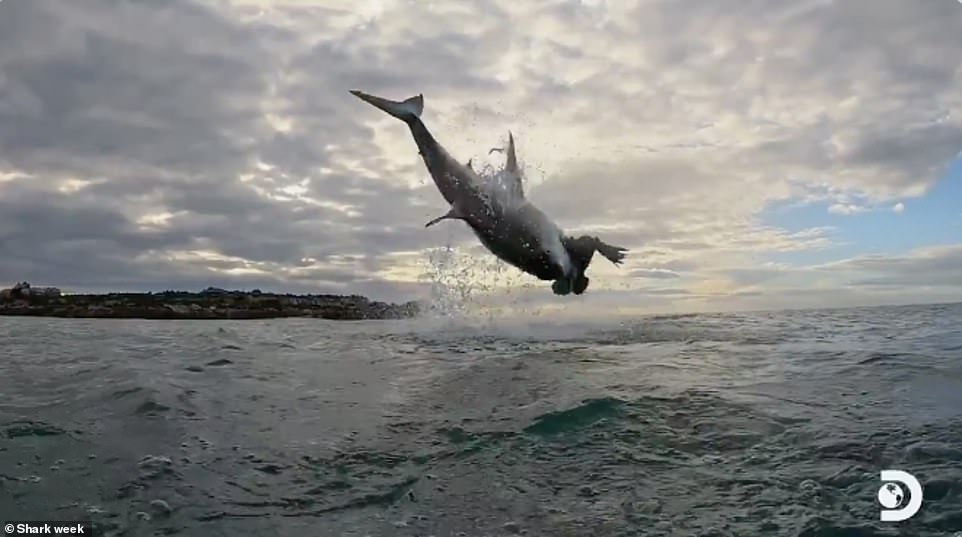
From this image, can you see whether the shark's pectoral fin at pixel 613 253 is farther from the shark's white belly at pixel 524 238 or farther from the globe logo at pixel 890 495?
the globe logo at pixel 890 495

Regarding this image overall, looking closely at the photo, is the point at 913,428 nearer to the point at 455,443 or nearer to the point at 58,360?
the point at 455,443

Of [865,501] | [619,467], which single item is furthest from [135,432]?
[865,501]

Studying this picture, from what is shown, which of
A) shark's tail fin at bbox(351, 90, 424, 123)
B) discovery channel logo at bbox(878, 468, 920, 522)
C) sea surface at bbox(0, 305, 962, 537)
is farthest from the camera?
shark's tail fin at bbox(351, 90, 424, 123)

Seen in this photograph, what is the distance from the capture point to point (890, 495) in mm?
5133

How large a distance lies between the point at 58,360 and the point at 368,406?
7210 mm

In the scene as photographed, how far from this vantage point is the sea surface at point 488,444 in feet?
16.4

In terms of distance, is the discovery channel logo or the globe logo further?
the globe logo

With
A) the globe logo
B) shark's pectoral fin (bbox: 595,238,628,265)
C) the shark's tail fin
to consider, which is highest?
the shark's tail fin

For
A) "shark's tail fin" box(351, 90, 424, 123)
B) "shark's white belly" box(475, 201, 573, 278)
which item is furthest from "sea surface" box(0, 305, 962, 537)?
"shark's tail fin" box(351, 90, 424, 123)

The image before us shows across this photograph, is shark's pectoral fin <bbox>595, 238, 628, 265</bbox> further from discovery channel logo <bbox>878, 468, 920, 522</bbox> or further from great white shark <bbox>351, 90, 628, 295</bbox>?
discovery channel logo <bbox>878, 468, 920, 522</bbox>

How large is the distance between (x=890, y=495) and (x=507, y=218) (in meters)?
9.03

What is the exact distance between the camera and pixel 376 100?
1223cm

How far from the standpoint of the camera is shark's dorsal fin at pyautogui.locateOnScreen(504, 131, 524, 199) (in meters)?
13.9

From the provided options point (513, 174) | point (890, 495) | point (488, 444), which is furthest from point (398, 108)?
point (890, 495)
